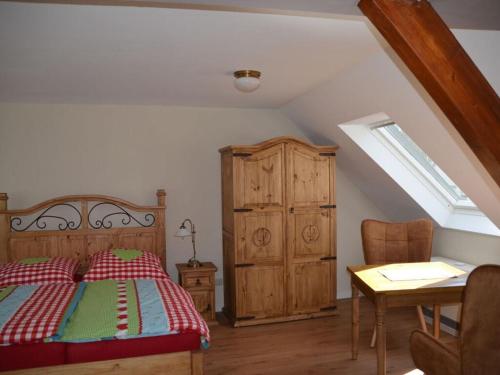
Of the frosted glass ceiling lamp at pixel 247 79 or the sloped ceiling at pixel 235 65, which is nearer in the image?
the sloped ceiling at pixel 235 65

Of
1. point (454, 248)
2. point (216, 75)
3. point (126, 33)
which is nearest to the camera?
point (126, 33)

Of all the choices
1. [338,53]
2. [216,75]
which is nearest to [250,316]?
[216,75]

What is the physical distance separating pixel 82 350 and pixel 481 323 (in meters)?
2.12

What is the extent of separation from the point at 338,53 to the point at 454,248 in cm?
248

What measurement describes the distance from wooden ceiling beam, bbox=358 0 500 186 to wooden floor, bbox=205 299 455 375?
2.49 meters

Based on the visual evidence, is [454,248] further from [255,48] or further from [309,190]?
[255,48]

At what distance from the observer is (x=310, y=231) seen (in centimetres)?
466

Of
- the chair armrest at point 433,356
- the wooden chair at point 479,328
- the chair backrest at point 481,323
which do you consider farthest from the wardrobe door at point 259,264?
the chair backrest at point 481,323

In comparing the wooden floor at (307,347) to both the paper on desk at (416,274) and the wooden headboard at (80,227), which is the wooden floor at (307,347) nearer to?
the paper on desk at (416,274)

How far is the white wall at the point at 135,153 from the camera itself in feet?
14.5

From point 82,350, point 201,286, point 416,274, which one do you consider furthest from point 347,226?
point 82,350

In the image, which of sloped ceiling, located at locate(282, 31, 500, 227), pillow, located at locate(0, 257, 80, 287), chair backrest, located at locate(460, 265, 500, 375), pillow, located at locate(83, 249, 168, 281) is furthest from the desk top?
pillow, located at locate(0, 257, 80, 287)

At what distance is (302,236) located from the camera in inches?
182

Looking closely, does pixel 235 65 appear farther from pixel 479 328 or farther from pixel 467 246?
pixel 467 246
